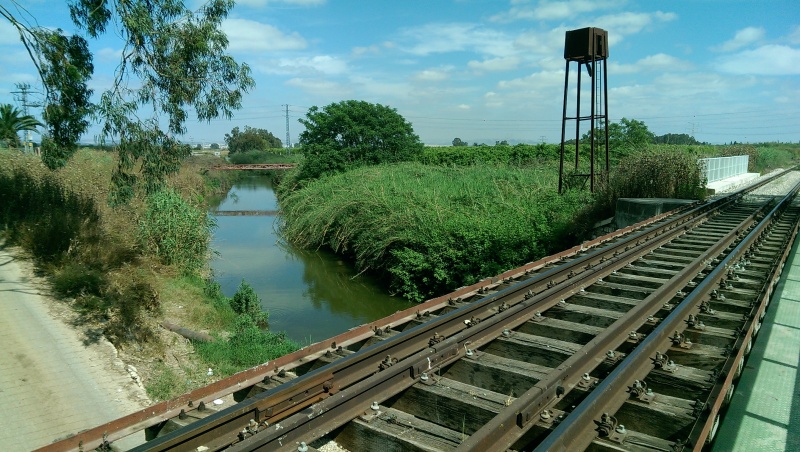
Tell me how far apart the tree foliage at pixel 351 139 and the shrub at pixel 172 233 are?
20.2 metres

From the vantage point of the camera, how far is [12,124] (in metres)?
21.7

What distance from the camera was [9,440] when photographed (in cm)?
588

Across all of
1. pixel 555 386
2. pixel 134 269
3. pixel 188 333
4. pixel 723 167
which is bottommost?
pixel 188 333

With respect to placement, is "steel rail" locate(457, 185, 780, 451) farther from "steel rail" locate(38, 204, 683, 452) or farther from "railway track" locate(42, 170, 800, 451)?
"steel rail" locate(38, 204, 683, 452)

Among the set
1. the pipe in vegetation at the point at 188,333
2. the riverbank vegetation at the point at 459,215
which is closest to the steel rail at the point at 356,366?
the pipe in vegetation at the point at 188,333

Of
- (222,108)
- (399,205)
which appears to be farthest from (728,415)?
(399,205)

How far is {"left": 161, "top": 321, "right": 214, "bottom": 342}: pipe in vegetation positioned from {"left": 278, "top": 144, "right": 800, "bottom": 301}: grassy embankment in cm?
743

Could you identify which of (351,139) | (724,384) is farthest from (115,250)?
(351,139)

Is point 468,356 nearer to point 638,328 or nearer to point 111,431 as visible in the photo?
point 638,328

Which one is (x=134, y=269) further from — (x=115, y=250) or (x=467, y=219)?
(x=467, y=219)

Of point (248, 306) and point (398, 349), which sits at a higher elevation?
point (398, 349)

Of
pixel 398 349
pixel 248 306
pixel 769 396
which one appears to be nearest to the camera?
pixel 769 396

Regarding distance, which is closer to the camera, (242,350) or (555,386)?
(555,386)

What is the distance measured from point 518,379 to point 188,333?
714 centimetres
